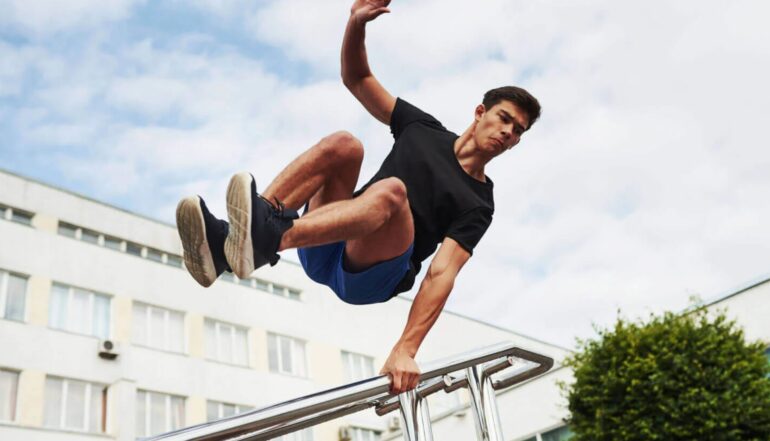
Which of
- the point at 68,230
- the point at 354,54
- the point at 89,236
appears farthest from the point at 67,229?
the point at 354,54

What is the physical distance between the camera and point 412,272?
372cm

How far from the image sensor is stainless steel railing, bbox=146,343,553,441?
216cm

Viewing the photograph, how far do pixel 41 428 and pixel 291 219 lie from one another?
16013 mm

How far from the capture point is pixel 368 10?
3289mm

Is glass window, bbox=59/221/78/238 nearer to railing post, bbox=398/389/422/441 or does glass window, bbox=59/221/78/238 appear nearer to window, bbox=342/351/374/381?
window, bbox=342/351/374/381

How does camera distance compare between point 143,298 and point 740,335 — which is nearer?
point 740,335

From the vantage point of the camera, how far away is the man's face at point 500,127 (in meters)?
3.52

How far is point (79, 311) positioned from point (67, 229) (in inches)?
79.0

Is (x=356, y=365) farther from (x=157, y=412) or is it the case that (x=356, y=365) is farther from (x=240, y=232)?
(x=240, y=232)

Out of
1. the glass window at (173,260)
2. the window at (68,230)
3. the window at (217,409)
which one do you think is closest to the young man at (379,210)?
the window at (68,230)

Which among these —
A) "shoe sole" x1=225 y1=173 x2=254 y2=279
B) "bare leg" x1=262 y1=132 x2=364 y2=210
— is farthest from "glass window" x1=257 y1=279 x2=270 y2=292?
"shoe sole" x1=225 y1=173 x2=254 y2=279

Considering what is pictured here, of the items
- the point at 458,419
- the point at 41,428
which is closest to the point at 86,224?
the point at 41,428

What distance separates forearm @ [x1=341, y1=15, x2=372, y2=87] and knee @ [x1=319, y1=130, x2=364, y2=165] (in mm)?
487

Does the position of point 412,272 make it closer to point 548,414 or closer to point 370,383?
point 370,383
